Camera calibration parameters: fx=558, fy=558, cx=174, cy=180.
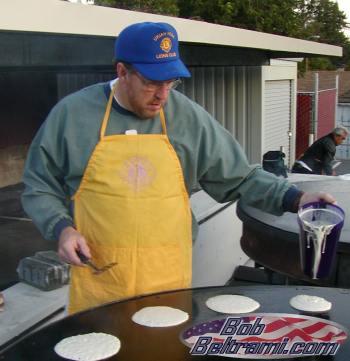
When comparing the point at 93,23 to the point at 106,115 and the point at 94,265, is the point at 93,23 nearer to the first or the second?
the point at 106,115

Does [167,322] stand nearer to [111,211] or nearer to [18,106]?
[111,211]

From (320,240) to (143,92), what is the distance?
75 centimetres

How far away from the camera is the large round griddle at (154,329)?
1586mm

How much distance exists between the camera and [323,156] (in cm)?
927

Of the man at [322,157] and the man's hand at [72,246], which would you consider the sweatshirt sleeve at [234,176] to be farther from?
the man at [322,157]

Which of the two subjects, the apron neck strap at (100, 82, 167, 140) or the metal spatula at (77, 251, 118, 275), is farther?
the apron neck strap at (100, 82, 167, 140)

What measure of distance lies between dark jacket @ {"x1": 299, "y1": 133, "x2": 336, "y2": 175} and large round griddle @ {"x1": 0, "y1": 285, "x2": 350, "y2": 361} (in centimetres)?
744

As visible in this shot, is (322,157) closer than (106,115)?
No

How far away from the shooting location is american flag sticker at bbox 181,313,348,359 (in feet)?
5.30

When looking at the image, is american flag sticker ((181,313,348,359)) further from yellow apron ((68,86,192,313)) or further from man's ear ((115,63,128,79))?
man's ear ((115,63,128,79))

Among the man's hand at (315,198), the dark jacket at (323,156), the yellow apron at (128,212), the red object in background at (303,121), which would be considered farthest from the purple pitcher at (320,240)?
the red object in background at (303,121)

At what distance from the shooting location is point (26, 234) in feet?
22.1

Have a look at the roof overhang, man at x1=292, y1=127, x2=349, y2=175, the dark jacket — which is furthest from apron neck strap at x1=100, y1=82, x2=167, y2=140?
the dark jacket

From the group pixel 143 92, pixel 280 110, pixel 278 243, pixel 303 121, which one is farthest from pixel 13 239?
pixel 303 121
